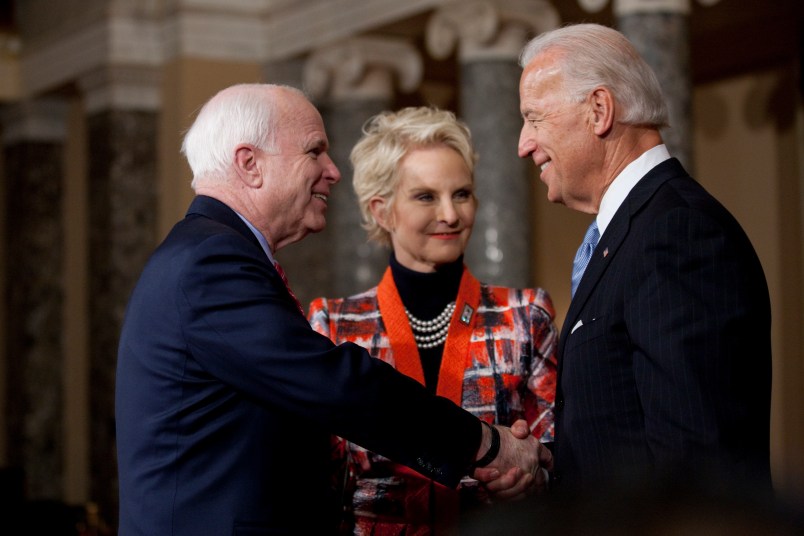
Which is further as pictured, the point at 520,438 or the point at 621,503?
the point at 520,438

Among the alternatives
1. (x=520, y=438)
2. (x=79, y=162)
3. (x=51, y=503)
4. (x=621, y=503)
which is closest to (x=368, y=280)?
(x=51, y=503)

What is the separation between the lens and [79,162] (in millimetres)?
11703

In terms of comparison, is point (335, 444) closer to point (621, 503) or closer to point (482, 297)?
point (482, 297)

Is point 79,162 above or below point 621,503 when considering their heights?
above

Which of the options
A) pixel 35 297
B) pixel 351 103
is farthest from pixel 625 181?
pixel 35 297

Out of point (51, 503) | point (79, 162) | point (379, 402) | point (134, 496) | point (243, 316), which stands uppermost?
point (79, 162)

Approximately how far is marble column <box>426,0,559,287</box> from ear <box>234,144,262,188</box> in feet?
14.8

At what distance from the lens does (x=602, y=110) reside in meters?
2.50

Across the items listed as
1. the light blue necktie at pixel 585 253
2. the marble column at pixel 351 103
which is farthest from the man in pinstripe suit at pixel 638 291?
the marble column at pixel 351 103

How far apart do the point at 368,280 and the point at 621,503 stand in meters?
7.70

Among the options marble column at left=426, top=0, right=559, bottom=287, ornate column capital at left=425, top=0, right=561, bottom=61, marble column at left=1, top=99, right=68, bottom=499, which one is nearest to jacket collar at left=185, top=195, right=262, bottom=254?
marble column at left=426, top=0, right=559, bottom=287

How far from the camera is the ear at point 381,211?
353 cm

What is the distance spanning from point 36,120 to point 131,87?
2445 mm

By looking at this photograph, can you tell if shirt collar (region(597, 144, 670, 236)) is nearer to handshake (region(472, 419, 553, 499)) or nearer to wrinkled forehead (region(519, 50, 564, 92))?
wrinkled forehead (region(519, 50, 564, 92))
